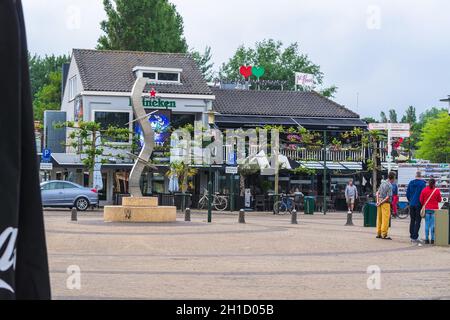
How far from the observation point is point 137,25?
7694 cm

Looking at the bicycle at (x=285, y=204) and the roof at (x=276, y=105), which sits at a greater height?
the roof at (x=276, y=105)

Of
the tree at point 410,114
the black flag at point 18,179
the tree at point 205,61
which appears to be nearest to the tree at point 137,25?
the tree at point 205,61

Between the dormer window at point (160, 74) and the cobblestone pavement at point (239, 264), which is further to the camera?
the dormer window at point (160, 74)

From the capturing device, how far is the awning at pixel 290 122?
5816 cm

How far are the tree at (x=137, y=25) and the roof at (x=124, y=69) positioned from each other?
54.5 feet

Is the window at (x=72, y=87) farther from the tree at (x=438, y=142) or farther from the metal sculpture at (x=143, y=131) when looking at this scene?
the tree at (x=438, y=142)

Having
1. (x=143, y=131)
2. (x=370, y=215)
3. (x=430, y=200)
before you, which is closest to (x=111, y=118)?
(x=143, y=131)

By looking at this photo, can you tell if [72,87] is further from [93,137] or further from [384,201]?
[384,201]

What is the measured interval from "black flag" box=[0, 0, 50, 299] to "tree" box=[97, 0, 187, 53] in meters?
75.2

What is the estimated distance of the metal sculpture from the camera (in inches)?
1242

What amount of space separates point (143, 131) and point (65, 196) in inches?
417

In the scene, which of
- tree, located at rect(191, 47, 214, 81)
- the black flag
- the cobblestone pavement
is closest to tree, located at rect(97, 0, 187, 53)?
tree, located at rect(191, 47, 214, 81)

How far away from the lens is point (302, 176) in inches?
2274
